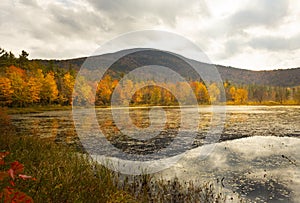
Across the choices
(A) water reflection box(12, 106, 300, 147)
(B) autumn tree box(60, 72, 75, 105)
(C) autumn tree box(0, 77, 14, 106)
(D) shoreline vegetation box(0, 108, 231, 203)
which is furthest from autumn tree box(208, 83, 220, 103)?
(D) shoreline vegetation box(0, 108, 231, 203)

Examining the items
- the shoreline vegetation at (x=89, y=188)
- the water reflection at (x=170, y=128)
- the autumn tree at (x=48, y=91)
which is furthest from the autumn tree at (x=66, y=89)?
the shoreline vegetation at (x=89, y=188)

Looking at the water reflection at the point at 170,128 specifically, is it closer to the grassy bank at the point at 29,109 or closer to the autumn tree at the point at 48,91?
the grassy bank at the point at 29,109

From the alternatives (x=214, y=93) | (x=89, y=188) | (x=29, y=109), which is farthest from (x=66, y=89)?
(x=214, y=93)

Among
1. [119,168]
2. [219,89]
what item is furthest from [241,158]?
[219,89]

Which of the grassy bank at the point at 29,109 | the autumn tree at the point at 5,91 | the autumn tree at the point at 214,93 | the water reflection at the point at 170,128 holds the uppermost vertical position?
the autumn tree at the point at 214,93

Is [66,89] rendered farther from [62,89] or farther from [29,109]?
[29,109]

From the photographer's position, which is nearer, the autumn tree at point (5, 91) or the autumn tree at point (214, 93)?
the autumn tree at point (5, 91)

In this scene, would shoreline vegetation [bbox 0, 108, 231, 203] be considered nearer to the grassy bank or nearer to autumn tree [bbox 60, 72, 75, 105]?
the grassy bank

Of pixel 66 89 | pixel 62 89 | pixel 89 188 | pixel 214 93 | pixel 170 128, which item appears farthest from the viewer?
pixel 214 93

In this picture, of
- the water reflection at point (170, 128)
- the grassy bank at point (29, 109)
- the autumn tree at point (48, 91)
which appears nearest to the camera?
the water reflection at point (170, 128)

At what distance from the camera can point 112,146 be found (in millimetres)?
13703

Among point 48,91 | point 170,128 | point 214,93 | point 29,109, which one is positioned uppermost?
point 214,93

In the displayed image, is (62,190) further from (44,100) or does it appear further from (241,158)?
(44,100)

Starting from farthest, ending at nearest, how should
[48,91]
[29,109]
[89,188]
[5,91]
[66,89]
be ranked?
[66,89] → [48,91] → [29,109] → [5,91] → [89,188]
